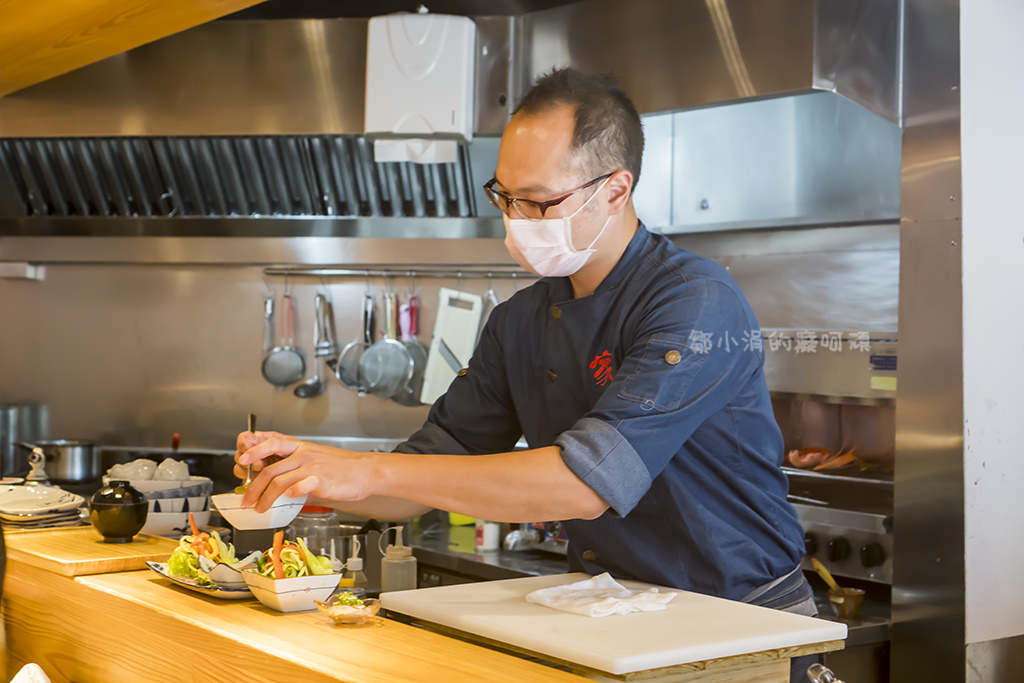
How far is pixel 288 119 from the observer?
383 cm

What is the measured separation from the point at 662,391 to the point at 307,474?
565 millimetres

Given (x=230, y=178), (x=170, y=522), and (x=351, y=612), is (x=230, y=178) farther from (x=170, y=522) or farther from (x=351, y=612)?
(x=351, y=612)

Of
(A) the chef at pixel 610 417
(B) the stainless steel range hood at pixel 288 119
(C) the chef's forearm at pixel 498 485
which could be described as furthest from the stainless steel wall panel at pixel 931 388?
(C) the chef's forearm at pixel 498 485

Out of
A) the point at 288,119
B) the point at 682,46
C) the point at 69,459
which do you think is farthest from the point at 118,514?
the point at 682,46

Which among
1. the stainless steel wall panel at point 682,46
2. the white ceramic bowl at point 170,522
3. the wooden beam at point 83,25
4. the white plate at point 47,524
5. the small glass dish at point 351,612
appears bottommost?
the white ceramic bowl at point 170,522

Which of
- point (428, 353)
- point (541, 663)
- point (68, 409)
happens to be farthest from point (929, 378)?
point (68, 409)

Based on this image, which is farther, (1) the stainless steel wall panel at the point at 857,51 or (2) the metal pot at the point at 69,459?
(2) the metal pot at the point at 69,459

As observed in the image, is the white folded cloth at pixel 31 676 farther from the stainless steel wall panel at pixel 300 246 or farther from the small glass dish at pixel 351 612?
the stainless steel wall panel at pixel 300 246

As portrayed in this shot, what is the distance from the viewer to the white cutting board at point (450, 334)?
4.01 meters

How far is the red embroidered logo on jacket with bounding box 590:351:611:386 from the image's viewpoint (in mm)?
1786

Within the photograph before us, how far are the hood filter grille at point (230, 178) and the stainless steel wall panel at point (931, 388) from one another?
73.0 inches

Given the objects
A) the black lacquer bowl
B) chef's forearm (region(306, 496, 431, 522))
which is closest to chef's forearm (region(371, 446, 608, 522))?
chef's forearm (region(306, 496, 431, 522))

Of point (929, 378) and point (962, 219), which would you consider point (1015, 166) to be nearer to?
point (962, 219)

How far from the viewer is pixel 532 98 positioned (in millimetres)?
1749
